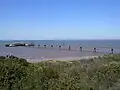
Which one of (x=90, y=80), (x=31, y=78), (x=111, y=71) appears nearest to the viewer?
(x=31, y=78)

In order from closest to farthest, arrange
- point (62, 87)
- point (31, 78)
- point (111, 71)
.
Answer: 1. point (62, 87)
2. point (31, 78)
3. point (111, 71)

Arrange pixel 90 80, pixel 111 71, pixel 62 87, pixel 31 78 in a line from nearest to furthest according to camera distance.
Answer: pixel 62 87 → pixel 31 78 → pixel 90 80 → pixel 111 71

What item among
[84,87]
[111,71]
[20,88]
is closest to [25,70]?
[20,88]

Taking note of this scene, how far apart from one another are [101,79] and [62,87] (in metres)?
2.22

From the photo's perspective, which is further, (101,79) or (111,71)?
(111,71)

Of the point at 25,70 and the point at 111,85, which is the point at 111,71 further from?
the point at 25,70

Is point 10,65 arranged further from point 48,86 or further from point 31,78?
point 48,86

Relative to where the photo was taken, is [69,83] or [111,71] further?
[111,71]

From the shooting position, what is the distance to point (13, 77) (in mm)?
9133

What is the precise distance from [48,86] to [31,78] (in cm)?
91

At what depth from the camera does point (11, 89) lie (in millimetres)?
8242

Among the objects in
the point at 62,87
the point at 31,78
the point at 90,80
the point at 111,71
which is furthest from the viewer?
the point at 111,71

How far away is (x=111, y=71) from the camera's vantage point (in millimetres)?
11297

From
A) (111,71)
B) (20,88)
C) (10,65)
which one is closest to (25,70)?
(10,65)
